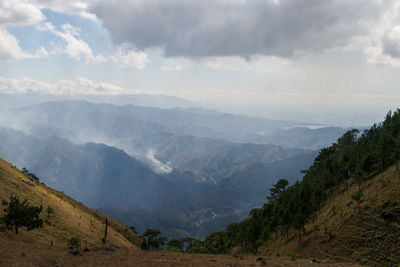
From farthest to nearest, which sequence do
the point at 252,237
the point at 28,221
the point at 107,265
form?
1. the point at 252,237
2. the point at 28,221
3. the point at 107,265

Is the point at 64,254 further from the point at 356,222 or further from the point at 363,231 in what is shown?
the point at 356,222

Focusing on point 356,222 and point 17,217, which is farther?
point 356,222

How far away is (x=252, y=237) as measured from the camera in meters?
68.9

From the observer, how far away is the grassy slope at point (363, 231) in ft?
125

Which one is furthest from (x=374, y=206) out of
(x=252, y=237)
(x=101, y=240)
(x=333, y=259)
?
(x=101, y=240)

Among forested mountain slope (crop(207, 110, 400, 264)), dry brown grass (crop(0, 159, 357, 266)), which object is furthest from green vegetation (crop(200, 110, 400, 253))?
dry brown grass (crop(0, 159, 357, 266))

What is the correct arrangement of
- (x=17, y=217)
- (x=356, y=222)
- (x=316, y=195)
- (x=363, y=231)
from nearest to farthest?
(x=17, y=217), (x=363, y=231), (x=356, y=222), (x=316, y=195)

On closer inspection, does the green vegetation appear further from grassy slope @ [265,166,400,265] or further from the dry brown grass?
the dry brown grass

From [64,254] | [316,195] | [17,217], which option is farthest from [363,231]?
[17,217]

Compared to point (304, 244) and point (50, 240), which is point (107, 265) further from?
point (304, 244)

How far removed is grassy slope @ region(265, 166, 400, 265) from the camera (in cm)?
3803

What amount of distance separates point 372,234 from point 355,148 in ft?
200

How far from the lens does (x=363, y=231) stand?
4316 centimetres

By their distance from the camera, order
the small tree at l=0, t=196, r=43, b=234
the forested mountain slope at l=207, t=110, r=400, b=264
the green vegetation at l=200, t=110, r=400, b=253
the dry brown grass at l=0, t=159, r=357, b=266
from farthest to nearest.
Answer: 1. the green vegetation at l=200, t=110, r=400, b=253
2. the forested mountain slope at l=207, t=110, r=400, b=264
3. the small tree at l=0, t=196, r=43, b=234
4. the dry brown grass at l=0, t=159, r=357, b=266
